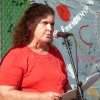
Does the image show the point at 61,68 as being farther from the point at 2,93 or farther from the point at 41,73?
the point at 2,93

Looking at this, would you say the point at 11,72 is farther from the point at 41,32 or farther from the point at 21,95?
the point at 41,32

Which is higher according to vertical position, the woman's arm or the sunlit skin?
the sunlit skin

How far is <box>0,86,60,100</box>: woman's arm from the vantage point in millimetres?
2879

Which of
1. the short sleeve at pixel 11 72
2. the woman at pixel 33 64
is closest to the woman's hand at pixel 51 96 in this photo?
the woman at pixel 33 64

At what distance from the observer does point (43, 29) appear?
3.07 meters

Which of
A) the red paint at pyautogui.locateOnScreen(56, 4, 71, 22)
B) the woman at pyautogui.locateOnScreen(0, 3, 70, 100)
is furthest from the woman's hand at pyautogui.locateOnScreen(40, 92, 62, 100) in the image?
the red paint at pyautogui.locateOnScreen(56, 4, 71, 22)

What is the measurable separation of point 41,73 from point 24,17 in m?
0.43

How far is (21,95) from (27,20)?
572mm

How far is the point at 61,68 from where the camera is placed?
10.6ft

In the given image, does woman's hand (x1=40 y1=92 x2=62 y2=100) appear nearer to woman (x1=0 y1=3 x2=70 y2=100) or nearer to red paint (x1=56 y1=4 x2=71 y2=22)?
woman (x1=0 y1=3 x2=70 y2=100)

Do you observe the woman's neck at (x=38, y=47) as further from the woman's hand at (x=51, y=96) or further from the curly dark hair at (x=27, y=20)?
the woman's hand at (x=51, y=96)

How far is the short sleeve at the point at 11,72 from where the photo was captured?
296cm

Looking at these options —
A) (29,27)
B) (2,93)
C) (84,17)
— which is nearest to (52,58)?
(29,27)

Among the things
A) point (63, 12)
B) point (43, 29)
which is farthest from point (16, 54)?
point (63, 12)
